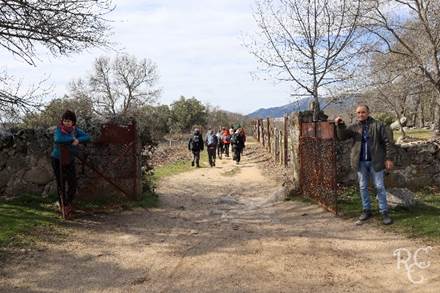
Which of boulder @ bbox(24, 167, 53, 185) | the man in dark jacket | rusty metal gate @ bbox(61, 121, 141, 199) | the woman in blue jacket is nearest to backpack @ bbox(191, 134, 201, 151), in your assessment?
rusty metal gate @ bbox(61, 121, 141, 199)

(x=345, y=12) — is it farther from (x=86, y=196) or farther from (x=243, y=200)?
(x=86, y=196)

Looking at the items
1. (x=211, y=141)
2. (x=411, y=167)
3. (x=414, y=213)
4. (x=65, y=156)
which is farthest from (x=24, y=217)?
(x=211, y=141)

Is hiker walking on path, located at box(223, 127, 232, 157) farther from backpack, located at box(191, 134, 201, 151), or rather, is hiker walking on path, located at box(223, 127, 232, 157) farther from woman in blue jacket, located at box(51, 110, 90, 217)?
woman in blue jacket, located at box(51, 110, 90, 217)

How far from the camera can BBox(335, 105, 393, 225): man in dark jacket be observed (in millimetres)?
7801

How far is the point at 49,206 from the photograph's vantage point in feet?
30.8

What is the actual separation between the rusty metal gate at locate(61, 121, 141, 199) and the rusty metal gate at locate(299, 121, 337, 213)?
3.65 metres

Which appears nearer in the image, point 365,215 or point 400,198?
point 365,215

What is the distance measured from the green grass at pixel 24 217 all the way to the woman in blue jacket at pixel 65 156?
40 cm

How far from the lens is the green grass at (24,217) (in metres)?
7.29

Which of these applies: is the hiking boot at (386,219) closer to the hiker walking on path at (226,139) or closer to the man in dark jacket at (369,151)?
the man in dark jacket at (369,151)

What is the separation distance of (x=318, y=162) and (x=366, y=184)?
5.88ft

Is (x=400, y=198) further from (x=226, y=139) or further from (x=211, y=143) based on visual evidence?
(x=226, y=139)

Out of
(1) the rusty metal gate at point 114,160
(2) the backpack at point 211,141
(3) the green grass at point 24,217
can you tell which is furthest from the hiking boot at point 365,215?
(2) the backpack at point 211,141

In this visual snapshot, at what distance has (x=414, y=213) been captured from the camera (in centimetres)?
806
